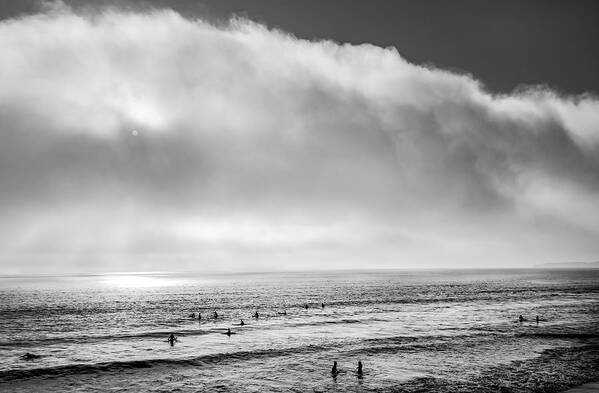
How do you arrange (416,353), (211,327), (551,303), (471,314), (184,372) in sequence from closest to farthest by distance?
1. (184,372)
2. (416,353)
3. (211,327)
4. (471,314)
5. (551,303)

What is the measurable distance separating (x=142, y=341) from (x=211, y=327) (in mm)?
14922

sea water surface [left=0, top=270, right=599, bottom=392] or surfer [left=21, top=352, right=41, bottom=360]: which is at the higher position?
surfer [left=21, top=352, right=41, bottom=360]

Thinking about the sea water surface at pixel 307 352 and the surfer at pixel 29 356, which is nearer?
the sea water surface at pixel 307 352

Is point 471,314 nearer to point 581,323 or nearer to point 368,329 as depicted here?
point 581,323

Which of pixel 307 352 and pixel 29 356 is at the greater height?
pixel 29 356

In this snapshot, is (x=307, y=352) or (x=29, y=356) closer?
(x=29, y=356)

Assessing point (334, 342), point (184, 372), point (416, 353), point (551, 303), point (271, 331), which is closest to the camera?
point (184, 372)

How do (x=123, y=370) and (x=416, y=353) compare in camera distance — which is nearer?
(x=123, y=370)

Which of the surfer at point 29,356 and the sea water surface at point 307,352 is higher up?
the surfer at point 29,356

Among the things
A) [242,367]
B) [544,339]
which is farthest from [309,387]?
[544,339]

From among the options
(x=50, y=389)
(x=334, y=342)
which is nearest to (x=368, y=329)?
(x=334, y=342)

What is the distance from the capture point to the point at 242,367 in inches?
1738

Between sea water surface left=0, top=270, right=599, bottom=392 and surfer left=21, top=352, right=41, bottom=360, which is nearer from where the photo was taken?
sea water surface left=0, top=270, right=599, bottom=392

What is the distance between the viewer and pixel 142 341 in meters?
59.0
